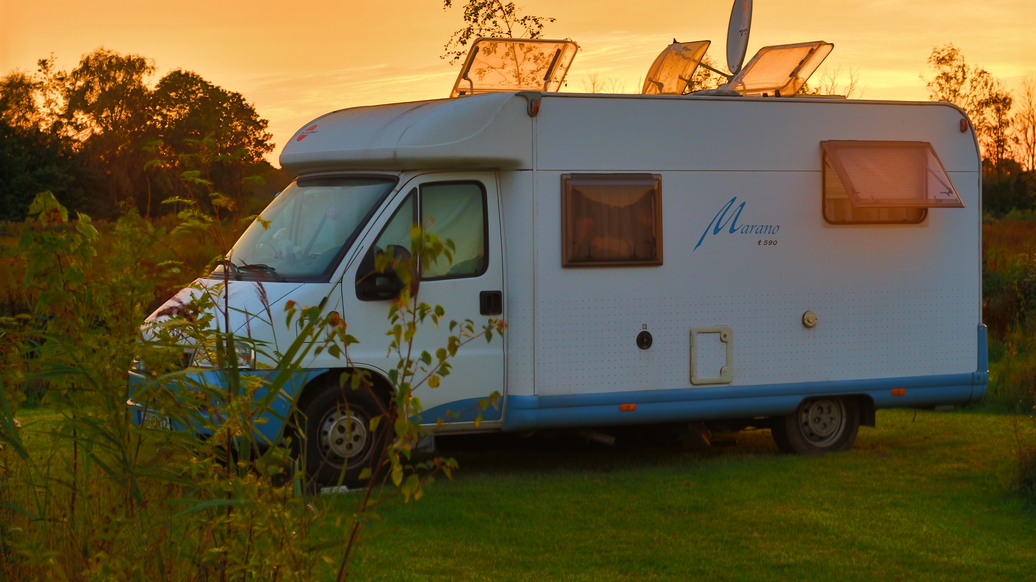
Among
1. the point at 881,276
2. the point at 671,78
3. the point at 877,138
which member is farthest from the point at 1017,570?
the point at 671,78

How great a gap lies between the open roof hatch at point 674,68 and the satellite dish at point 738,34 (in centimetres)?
30

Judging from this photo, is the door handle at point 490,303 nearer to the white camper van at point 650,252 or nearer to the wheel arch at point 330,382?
the white camper van at point 650,252

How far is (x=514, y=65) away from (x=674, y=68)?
5.31 feet

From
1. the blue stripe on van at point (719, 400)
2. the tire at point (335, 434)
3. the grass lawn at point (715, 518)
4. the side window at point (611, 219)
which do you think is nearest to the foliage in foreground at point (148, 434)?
the grass lawn at point (715, 518)

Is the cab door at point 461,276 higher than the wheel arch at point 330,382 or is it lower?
higher

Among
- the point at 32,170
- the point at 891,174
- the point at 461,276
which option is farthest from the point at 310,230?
the point at 32,170

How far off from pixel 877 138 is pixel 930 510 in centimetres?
331

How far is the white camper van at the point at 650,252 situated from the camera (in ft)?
27.3

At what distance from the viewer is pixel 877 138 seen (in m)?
9.66

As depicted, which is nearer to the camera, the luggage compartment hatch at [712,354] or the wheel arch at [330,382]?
the wheel arch at [330,382]

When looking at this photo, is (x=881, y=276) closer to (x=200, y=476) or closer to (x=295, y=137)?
(x=295, y=137)

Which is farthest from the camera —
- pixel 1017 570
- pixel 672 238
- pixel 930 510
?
pixel 672 238

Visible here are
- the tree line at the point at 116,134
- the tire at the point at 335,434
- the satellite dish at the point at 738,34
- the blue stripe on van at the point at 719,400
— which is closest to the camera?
the tire at the point at 335,434

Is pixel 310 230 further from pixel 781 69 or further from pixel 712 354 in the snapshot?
pixel 781 69
